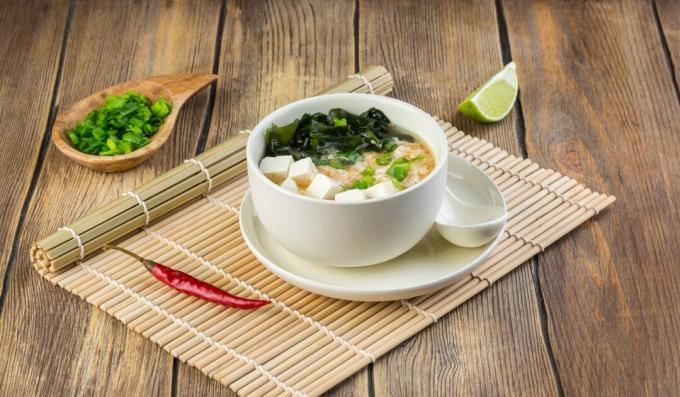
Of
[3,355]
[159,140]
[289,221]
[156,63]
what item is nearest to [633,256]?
[289,221]

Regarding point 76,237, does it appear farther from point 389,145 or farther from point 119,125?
point 389,145

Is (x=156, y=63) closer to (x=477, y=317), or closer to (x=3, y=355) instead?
(x=3, y=355)

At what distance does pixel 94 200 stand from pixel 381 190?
2.62 ft

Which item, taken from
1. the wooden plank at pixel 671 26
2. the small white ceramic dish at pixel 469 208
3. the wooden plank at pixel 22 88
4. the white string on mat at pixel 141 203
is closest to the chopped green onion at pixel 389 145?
the small white ceramic dish at pixel 469 208

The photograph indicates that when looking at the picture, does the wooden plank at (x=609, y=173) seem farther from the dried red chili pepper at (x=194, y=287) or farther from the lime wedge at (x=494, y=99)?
the dried red chili pepper at (x=194, y=287)

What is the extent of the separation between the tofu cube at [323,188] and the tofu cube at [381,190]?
0.06m

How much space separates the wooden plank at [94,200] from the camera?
166 centimetres

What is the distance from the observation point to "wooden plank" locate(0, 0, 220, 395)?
1655mm

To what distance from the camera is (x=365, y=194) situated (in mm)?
1655

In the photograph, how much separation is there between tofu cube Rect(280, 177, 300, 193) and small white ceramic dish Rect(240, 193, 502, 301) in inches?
5.8

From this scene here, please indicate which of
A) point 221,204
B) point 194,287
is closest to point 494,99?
point 221,204

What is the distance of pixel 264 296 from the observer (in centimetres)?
180

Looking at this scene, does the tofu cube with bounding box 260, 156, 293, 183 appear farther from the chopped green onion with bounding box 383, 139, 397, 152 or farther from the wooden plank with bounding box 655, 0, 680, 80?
the wooden plank with bounding box 655, 0, 680, 80

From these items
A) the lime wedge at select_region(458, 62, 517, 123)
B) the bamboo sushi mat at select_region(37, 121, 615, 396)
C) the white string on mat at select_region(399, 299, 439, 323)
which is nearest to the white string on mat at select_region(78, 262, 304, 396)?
the bamboo sushi mat at select_region(37, 121, 615, 396)
